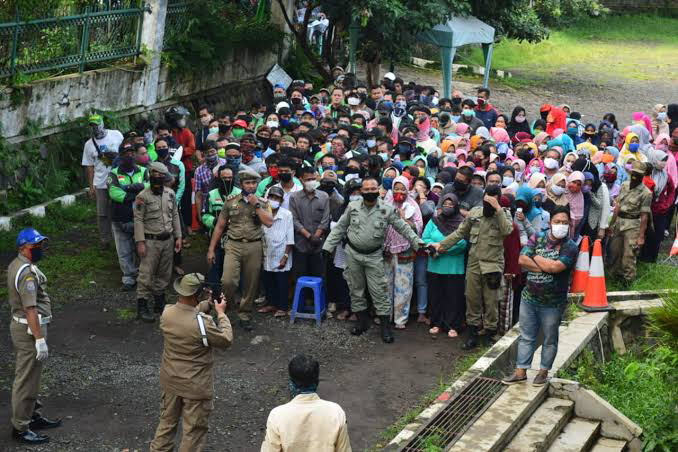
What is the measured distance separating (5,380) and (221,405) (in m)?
2.06

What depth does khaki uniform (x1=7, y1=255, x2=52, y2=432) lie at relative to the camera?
8.20 m

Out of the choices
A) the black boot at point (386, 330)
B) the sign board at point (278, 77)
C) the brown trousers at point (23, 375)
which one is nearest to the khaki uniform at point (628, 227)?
the black boot at point (386, 330)

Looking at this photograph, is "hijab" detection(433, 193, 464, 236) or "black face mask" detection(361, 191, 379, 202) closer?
"black face mask" detection(361, 191, 379, 202)

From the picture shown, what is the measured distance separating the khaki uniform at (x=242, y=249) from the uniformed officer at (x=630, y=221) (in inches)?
185

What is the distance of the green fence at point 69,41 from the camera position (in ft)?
46.9

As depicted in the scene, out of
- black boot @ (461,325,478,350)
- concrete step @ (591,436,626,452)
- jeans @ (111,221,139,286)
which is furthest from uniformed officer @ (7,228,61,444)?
concrete step @ (591,436,626,452)

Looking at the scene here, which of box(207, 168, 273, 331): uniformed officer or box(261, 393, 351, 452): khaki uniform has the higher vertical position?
box(261, 393, 351, 452): khaki uniform

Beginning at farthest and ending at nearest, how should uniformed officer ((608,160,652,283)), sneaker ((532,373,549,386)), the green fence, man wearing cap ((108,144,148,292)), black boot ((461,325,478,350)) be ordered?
the green fence → uniformed officer ((608,160,652,283)) → man wearing cap ((108,144,148,292)) → black boot ((461,325,478,350)) → sneaker ((532,373,549,386))

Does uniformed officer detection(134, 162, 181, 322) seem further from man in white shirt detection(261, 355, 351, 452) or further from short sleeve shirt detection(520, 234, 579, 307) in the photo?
man in white shirt detection(261, 355, 351, 452)

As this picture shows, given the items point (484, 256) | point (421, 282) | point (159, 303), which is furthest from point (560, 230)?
point (159, 303)

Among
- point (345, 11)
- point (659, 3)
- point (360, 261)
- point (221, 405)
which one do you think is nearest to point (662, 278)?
point (360, 261)

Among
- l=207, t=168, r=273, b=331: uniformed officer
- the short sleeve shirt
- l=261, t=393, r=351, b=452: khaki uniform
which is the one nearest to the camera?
l=261, t=393, r=351, b=452: khaki uniform

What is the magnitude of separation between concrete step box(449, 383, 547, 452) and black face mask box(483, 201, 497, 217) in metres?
2.14

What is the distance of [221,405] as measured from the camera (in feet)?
30.5
